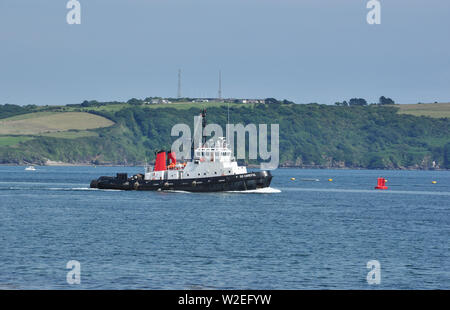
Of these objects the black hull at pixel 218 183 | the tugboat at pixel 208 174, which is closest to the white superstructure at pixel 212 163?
the tugboat at pixel 208 174

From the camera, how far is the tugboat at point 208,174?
358 ft

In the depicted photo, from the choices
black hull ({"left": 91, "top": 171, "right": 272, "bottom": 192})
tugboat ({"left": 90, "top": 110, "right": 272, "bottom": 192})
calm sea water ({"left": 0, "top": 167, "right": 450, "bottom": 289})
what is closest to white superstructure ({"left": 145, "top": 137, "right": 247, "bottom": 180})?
tugboat ({"left": 90, "top": 110, "right": 272, "bottom": 192})

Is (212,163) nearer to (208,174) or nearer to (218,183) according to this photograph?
(208,174)

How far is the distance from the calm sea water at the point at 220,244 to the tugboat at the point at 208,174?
11.5 metres

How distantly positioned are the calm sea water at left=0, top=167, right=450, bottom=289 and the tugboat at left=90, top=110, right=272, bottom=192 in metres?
11.5

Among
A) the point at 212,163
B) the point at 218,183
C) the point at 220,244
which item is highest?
the point at 212,163

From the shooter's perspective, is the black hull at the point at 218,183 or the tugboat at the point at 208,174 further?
the black hull at the point at 218,183

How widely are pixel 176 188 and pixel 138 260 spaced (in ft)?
214

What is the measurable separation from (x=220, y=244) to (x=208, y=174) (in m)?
54.2

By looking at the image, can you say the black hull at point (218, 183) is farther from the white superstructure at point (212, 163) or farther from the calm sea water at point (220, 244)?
the calm sea water at point (220, 244)

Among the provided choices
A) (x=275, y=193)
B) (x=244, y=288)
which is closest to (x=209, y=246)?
(x=244, y=288)

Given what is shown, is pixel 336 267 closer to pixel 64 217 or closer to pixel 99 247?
pixel 99 247

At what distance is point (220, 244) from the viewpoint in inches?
2226

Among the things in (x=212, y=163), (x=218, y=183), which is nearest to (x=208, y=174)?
(x=218, y=183)
